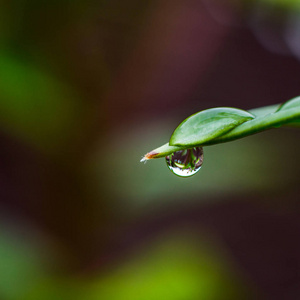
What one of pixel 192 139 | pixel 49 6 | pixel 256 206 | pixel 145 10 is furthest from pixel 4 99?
pixel 256 206

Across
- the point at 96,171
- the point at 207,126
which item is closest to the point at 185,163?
the point at 207,126

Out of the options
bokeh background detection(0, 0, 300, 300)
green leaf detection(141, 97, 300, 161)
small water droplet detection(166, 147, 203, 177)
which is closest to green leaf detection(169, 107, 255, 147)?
green leaf detection(141, 97, 300, 161)

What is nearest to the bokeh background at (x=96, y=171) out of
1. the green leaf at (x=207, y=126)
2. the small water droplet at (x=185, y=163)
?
the small water droplet at (x=185, y=163)

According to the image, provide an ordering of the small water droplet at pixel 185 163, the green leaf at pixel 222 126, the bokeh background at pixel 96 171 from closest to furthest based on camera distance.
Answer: the green leaf at pixel 222 126, the small water droplet at pixel 185 163, the bokeh background at pixel 96 171

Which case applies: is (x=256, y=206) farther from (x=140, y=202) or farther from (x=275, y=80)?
(x=140, y=202)

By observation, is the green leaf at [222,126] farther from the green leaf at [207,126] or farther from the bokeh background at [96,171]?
the bokeh background at [96,171]

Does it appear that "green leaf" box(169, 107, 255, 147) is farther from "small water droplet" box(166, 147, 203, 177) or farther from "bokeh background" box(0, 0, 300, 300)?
"bokeh background" box(0, 0, 300, 300)
